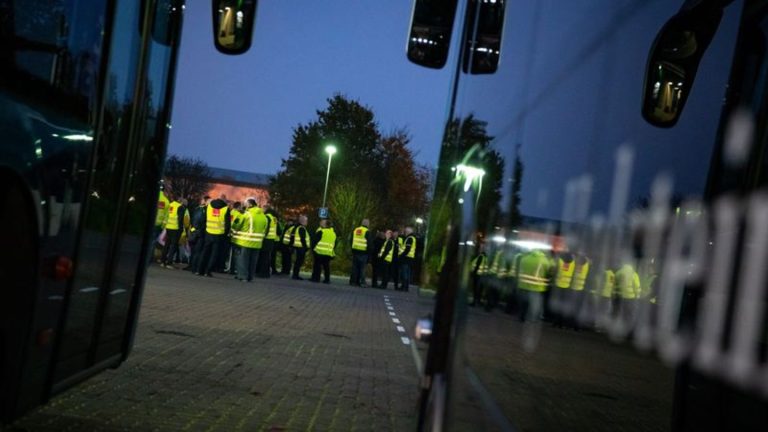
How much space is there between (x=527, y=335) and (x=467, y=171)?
2.04 meters

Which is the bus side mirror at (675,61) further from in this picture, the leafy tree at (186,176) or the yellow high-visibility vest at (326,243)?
the leafy tree at (186,176)

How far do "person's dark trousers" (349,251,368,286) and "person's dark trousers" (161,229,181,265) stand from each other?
6.10 m

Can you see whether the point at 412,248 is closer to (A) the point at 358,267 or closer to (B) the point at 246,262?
(A) the point at 358,267

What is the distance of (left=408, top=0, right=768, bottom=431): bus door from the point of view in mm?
1382

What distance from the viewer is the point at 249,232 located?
23.2 meters

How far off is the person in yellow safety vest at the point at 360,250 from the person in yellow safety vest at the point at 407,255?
119 centimetres

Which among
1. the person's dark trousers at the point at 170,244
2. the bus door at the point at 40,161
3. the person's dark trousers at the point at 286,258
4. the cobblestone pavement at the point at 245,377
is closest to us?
the bus door at the point at 40,161

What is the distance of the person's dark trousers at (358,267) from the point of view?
29.9 meters

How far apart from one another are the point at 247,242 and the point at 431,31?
18.4 metres

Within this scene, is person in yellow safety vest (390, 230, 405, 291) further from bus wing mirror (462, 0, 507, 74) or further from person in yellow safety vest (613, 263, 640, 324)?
person in yellow safety vest (613, 263, 640, 324)

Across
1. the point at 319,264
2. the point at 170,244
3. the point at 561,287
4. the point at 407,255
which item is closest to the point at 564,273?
the point at 561,287

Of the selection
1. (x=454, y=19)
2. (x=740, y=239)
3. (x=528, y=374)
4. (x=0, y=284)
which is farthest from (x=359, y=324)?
(x=740, y=239)

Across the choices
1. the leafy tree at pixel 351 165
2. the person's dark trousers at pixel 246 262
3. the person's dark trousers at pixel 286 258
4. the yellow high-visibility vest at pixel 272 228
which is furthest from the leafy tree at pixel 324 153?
the person's dark trousers at pixel 246 262

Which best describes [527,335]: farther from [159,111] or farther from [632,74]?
[159,111]
